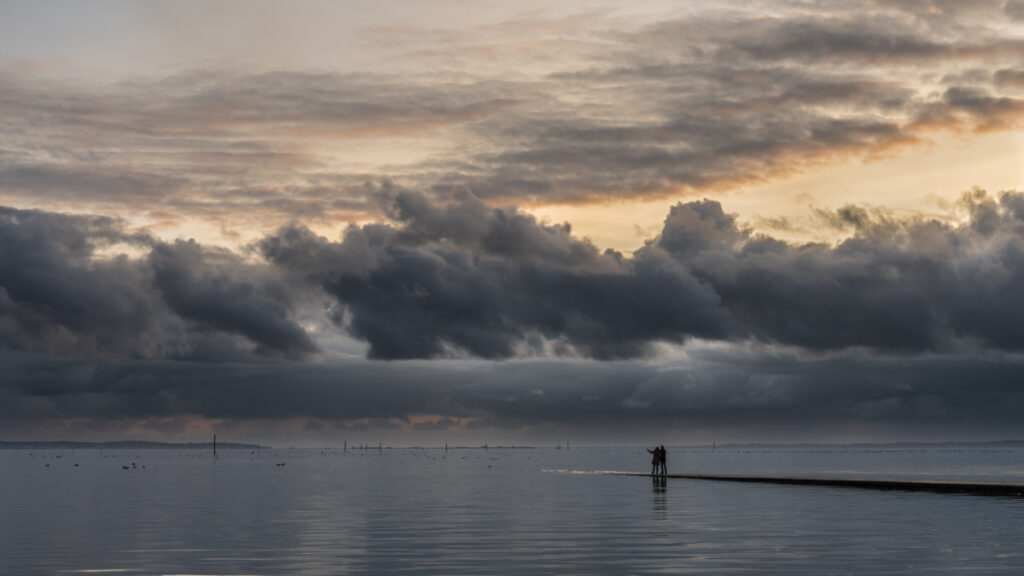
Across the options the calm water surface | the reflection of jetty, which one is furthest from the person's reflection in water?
the reflection of jetty

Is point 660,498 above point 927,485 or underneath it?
underneath

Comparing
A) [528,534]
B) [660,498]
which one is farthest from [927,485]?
[528,534]

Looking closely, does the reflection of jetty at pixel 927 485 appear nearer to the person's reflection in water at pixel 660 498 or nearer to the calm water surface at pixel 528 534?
the calm water surface at pixel 528 534

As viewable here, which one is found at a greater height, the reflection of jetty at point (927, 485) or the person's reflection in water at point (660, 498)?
the reflection of jetty at point (927, 485)

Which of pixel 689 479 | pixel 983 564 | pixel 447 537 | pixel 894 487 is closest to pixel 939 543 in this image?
pixel 983 564

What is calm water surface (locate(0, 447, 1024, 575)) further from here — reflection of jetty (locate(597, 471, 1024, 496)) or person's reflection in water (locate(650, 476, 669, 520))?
reflection of jetty (locate(597, 471, 1024, 496))

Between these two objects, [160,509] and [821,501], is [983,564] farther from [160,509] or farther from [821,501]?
[160,509]

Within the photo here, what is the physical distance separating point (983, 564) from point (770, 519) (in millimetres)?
21388

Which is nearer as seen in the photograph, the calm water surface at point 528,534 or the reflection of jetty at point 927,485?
the calm water surface at point 528,534

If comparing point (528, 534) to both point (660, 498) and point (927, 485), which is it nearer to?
point (660, 498)

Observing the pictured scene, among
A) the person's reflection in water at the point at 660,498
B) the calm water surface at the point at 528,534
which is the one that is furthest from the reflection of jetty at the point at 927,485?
the person's reflection in water at the point at 660,498

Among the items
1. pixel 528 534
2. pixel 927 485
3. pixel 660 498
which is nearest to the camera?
pixel 528 534

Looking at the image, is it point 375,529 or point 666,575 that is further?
point 375,529

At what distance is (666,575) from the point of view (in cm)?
3509
